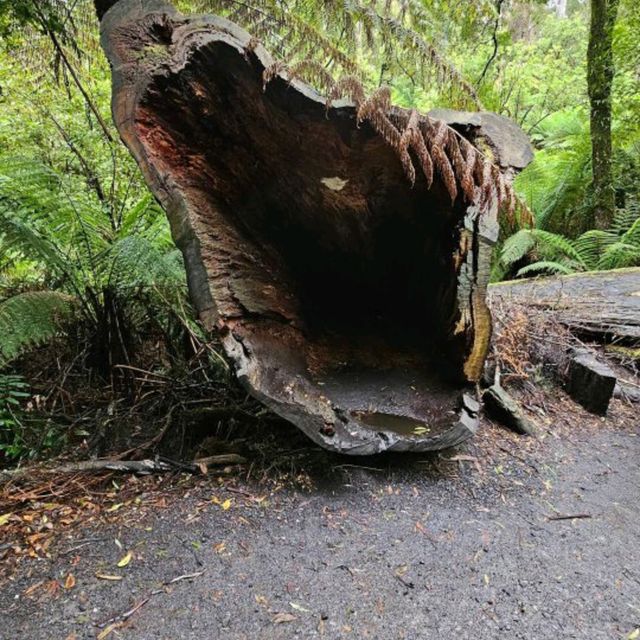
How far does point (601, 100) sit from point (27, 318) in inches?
245

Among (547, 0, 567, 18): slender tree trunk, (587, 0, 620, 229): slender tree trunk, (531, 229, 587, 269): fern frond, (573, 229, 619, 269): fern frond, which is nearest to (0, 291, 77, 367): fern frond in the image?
(531, 229, 587, 269): fern frond

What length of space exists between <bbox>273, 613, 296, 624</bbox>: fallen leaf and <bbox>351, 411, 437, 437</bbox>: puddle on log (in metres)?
0.79

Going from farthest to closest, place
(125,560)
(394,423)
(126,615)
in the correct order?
(394,423) < (125,560) < (126,615)

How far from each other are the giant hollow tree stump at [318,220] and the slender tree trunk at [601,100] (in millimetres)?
4316

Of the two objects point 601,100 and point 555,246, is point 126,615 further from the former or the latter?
point 601,100

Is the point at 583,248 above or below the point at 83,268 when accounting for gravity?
above

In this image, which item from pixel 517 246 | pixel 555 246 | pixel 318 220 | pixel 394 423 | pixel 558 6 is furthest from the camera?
pixel 558 6

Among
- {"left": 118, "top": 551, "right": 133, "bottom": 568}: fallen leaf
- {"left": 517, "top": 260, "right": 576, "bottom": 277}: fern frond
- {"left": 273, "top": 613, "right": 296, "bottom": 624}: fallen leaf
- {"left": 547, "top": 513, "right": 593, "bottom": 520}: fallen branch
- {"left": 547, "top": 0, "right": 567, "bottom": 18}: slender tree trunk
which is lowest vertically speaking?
{"left": 118, "top": 551, "right": 133, "bottom": 568}: fallen leaf

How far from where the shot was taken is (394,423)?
193 centimetres

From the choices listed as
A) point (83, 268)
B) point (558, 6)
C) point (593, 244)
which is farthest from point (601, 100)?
point (558, 6)

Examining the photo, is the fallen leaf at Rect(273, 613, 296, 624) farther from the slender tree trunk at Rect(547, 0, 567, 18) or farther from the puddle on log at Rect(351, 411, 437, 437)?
the slender tree trunk at Rect(547, 0, 567, 18)

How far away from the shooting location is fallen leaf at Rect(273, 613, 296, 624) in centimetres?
122

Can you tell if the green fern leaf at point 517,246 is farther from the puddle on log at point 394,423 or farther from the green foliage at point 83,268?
the green foliage at point 83,268

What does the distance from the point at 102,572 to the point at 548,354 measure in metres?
2.73
